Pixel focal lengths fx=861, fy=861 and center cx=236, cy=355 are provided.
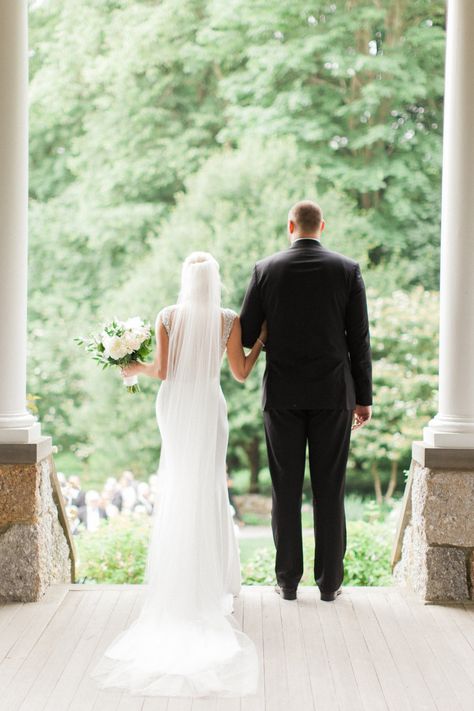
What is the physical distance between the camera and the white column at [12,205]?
4023mm

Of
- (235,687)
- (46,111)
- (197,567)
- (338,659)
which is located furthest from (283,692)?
(46,111)

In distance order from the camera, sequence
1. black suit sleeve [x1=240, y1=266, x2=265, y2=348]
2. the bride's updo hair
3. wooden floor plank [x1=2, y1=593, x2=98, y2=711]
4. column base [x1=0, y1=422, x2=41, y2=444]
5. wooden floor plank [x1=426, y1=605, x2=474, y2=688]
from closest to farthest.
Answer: wooden floor plank [x1=2, y1=593, x2=98, y2=711] → wooden floor plank [x1=426, y1=605, x2=474, y2=688] → the bride's updo hair → black suit sleeve [x1=240, y1=266, x2=265, y2=348] → column base [x1=0, y1=422, x2=41, y2=444]

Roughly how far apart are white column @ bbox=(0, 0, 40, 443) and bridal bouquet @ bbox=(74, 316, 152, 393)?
1.41 feet

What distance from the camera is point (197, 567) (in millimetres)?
3486

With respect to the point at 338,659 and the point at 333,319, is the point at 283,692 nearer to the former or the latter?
the point at 338,659

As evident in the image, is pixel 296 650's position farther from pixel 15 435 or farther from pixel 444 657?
pixel 15 435

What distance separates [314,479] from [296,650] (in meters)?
0.81

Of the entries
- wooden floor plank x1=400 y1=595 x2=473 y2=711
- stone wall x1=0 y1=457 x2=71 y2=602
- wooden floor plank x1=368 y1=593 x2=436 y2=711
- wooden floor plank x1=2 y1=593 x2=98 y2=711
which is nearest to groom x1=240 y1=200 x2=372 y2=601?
wooden floor plank x1=368 y1=593 x2=436 y2=711

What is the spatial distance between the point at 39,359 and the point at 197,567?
8045 millimetres

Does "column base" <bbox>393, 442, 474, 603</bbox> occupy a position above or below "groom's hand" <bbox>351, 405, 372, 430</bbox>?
below

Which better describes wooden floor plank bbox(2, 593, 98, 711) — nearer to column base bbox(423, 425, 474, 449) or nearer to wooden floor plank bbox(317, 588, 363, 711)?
wooden floor plank bbox(317, 588, 363, 711)

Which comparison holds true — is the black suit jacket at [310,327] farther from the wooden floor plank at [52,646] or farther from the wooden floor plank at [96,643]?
the wooden floor plank at [52,646]

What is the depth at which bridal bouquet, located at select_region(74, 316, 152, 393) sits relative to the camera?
377 centimetres

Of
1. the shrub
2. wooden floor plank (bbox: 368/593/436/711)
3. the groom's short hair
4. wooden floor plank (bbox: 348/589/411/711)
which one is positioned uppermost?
the groom's short hair
